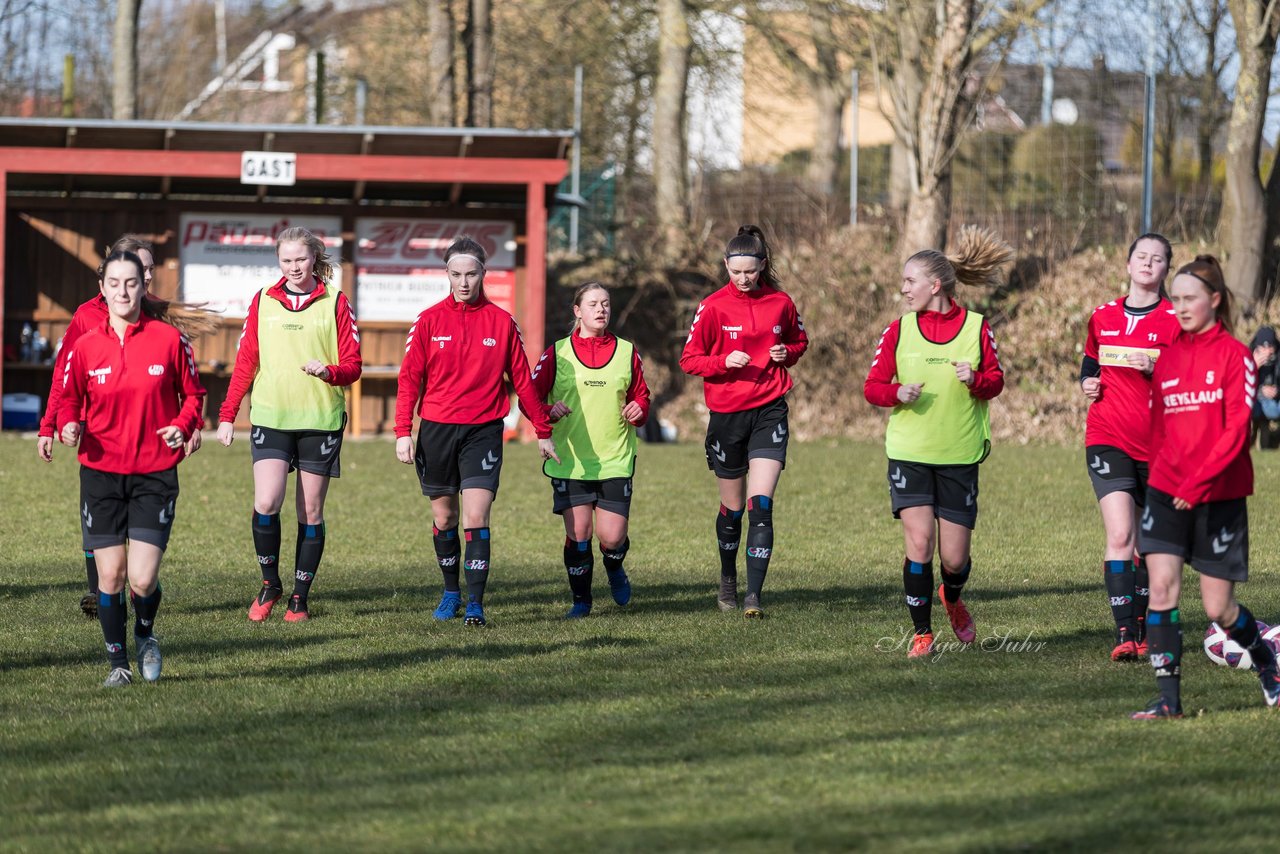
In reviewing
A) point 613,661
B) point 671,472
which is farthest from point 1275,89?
point 613,661

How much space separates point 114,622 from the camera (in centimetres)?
702

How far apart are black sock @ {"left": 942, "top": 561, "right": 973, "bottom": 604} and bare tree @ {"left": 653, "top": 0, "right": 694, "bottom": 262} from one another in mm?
17039

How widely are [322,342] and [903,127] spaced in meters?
14.8

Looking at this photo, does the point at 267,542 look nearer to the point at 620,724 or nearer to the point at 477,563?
the point at 477,563

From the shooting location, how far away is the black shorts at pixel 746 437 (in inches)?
358

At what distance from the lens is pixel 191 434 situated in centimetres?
695

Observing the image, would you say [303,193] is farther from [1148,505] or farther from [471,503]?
[1148,505]

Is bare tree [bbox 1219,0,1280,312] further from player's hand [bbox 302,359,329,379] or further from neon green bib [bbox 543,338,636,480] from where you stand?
player's hand [bbox 302,359,329,379]

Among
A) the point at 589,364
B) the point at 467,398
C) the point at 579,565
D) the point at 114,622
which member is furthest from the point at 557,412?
the point at 114,622

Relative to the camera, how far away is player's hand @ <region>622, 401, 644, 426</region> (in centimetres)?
891

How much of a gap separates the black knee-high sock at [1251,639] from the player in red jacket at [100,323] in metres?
4.18

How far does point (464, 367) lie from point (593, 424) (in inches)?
30.4

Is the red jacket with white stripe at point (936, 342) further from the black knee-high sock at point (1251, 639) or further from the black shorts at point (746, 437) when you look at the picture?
the black knee-high sock at point (1251, 639)

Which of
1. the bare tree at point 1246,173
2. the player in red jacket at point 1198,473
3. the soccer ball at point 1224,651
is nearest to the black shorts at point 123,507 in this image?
the player in red jacket at point 1198,473
